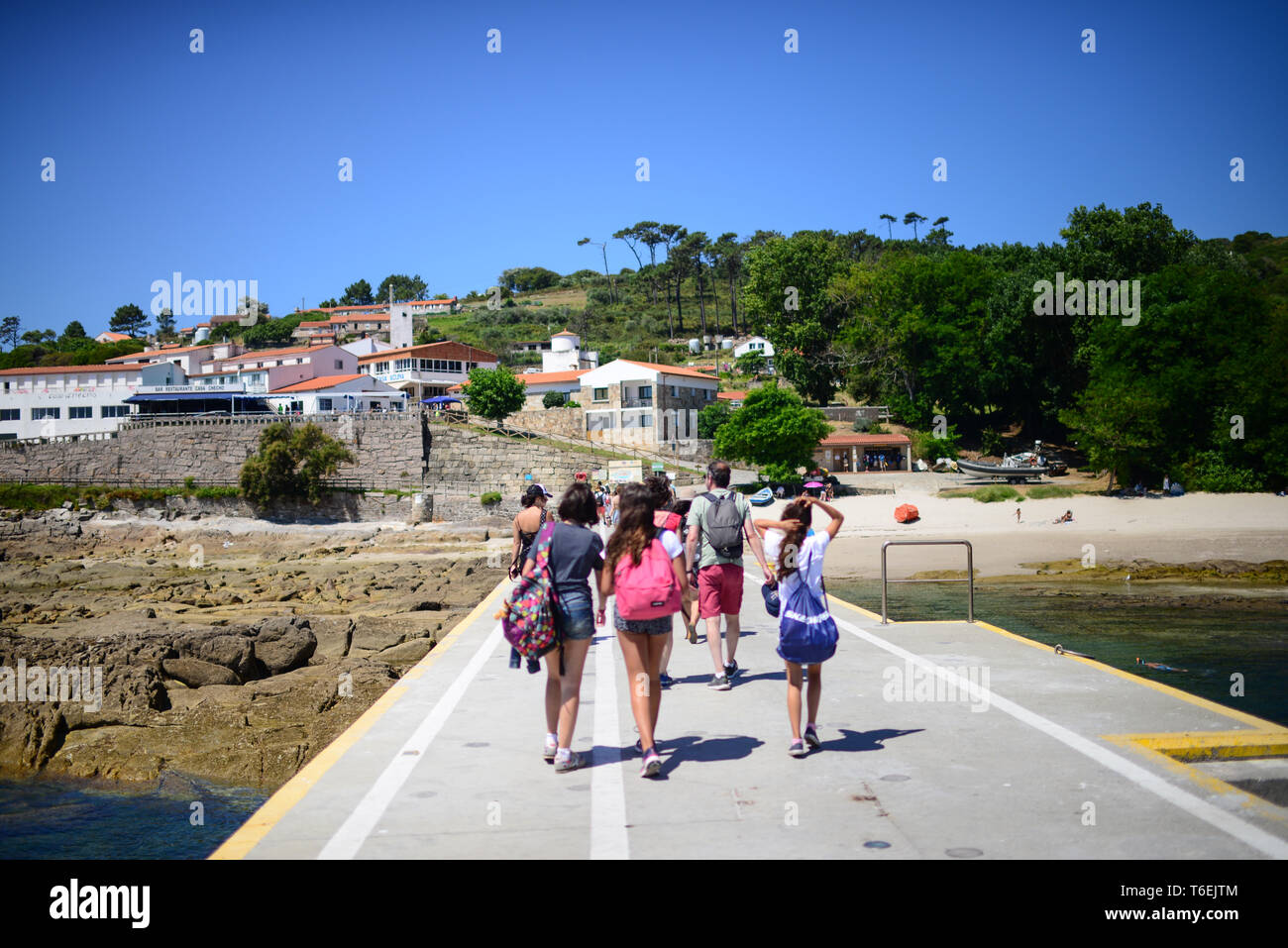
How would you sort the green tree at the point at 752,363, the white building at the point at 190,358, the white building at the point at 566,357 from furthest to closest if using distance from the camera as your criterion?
the green tree at the point at 752,363 < the white building at the point at 190,358 < the white building at the point at 566,357

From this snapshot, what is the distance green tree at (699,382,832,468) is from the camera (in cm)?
5122

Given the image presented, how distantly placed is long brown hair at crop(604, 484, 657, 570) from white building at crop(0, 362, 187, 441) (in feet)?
251

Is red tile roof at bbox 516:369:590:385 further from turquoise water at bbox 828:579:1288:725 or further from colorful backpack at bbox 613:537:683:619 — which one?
colorful backpack at bbox 613:537:683:619

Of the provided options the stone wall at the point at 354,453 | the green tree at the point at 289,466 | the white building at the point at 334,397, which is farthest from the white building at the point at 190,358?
the green tree at the point at 289,466

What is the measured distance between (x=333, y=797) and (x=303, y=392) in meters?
68.7

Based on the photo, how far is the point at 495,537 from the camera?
45.3 m

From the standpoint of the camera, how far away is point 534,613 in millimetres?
6086

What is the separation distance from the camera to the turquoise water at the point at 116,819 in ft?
24.2

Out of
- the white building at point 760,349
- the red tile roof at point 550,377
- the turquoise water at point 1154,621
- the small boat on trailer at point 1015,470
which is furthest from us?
the white building at point 760,349

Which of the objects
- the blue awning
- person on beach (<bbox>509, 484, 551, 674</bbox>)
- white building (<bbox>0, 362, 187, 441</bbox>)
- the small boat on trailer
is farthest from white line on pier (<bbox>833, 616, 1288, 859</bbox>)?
white building (<bbox>0, 362, 187, 441</bbox>)

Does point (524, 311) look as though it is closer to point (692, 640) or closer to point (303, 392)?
point (303, 392)

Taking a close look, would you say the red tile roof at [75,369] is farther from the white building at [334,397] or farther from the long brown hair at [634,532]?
the long brown hair at [634,532]
